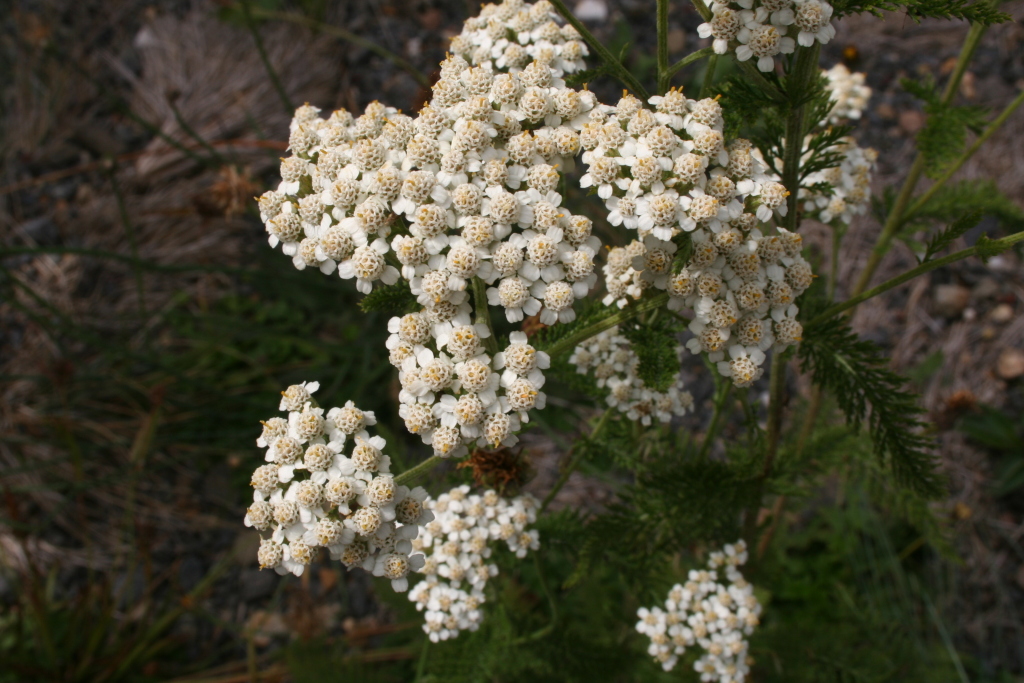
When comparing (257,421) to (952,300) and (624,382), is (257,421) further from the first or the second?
(952,300)

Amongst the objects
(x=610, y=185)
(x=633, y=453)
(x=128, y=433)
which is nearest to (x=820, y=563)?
(x=633, y=453)

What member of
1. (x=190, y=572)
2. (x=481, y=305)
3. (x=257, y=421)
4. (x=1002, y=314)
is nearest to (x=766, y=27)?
(x=481, y=305)

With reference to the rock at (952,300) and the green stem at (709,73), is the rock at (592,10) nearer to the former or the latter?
the rock at (952,300)

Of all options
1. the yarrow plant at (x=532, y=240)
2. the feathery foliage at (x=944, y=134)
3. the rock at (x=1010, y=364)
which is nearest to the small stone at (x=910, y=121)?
the rock at (x=1010, y=364)

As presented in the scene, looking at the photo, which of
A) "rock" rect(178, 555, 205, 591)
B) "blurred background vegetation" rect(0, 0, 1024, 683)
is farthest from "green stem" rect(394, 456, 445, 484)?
"rock" rect(178, 555, 205, 591)

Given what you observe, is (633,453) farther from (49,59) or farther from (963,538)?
(49,59)

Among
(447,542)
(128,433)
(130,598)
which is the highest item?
(447,542)
